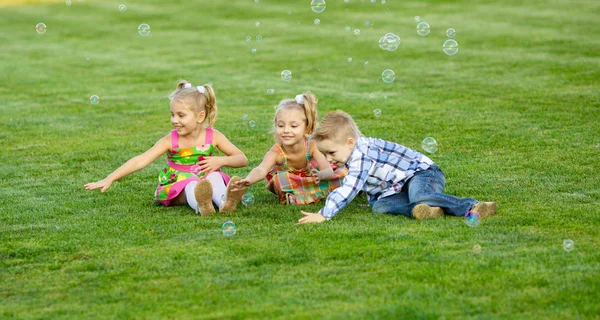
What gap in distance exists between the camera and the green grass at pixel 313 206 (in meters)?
4.64

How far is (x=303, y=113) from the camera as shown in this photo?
686 cm

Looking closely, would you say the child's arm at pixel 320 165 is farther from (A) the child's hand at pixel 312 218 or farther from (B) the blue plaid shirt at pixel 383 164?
(A) the child's hand at pixel 312 218

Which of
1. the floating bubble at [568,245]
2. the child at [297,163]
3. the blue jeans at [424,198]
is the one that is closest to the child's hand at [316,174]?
the child at [297,163]

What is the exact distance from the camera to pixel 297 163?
712 cm

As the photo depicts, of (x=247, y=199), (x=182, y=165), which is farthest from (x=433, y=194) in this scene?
(x=182, y=165)

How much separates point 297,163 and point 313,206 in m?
0.46

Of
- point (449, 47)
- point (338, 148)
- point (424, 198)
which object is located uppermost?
point (449, 47)

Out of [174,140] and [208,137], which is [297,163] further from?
[174,140]

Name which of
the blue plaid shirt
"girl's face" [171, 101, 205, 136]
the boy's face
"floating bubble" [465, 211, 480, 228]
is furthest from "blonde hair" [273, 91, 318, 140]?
"floating bubble" [465, 211, 480, 228]

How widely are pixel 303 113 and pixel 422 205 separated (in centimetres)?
126

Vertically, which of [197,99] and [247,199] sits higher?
[197,99]

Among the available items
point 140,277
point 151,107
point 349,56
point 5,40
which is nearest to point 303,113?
Result: point 140,277

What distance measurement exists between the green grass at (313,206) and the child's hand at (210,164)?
430 millimetres

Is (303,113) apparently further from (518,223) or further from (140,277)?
(140,277)
